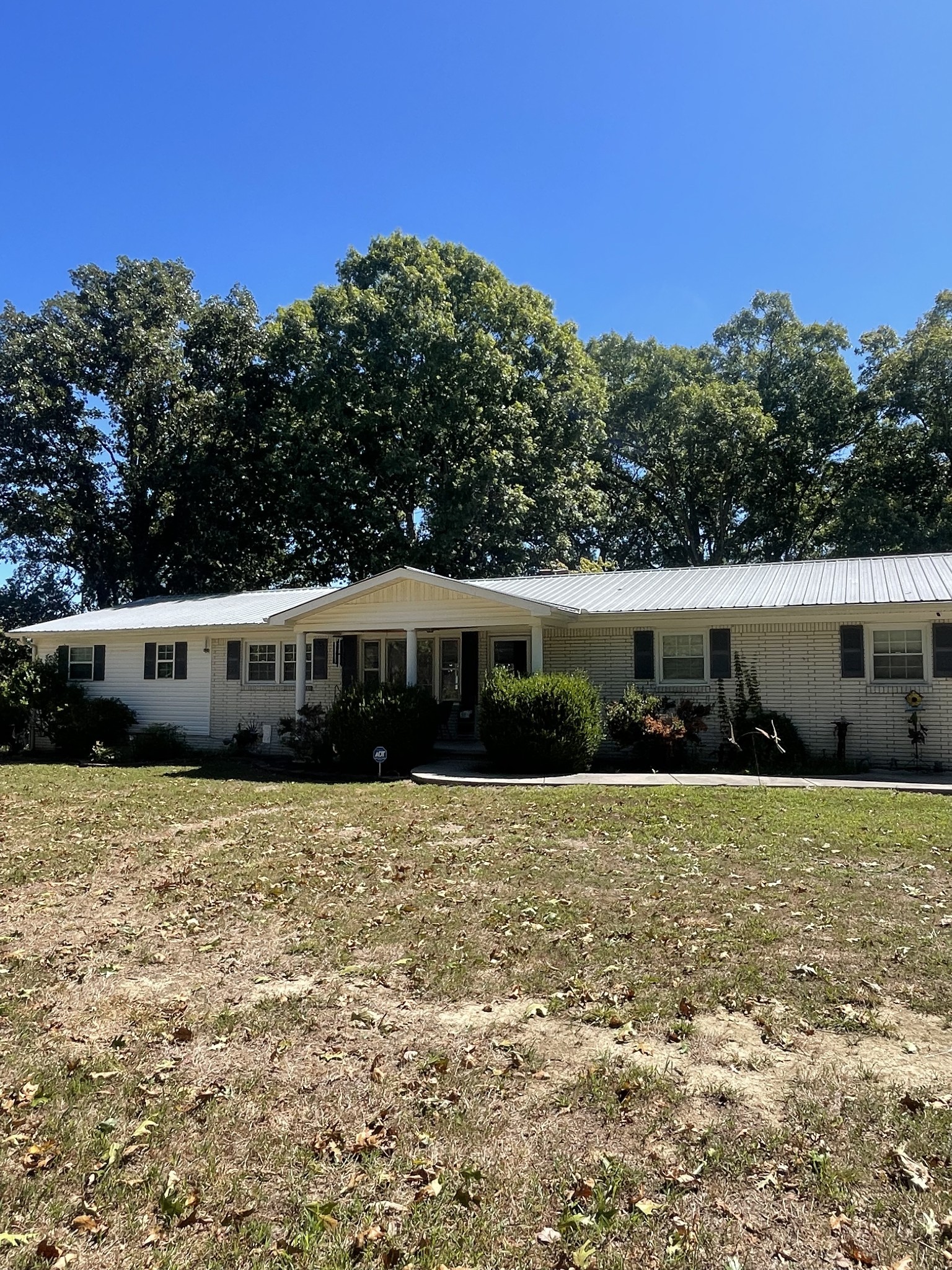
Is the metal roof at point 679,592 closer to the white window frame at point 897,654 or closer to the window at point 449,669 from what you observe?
the white window frame at point 897,654

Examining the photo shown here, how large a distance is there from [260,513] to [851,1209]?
95.7 feet

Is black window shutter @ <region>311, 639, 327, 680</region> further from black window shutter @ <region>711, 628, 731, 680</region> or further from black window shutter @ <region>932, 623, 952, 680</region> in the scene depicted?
black window shutter @ <region>932, 623, 952, 680</region>

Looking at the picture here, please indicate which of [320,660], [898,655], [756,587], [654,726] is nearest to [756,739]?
[654,726]

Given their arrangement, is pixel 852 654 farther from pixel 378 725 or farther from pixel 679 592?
pixel 378 725

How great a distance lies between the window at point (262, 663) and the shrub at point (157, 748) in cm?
220

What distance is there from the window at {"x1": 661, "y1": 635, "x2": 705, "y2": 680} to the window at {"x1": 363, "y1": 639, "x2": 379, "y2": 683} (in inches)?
272

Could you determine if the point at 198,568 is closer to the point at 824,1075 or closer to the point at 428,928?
the point at 428,928

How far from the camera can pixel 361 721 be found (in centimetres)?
1465

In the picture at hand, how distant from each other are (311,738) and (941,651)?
38.1 ft

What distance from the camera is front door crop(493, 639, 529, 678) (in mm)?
17625

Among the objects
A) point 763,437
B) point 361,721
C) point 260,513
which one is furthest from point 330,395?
point 763,437

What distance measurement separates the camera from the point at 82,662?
68.2ft

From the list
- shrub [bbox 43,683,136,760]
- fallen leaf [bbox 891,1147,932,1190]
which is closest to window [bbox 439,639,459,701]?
shrub [bbox 43,683,136,760]

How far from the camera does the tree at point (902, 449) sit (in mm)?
27219
